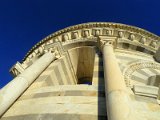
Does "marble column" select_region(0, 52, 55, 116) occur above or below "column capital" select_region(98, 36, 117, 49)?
below

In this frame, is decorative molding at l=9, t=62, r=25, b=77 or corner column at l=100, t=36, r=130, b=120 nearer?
corner column at l=100, t=36, r=130, b=120

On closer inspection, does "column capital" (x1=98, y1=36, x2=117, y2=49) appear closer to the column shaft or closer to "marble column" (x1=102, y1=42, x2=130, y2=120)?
"marble column" (x1=102, y1=42, x2=130, y2=120)

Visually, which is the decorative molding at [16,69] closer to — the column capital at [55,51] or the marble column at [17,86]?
the column capital at [55,51]

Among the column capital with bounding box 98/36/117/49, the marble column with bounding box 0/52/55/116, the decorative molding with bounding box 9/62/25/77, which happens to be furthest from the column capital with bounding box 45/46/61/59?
the column capital with bounding box 98/36/117/49

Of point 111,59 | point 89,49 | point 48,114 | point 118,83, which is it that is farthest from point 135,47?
point 48,114

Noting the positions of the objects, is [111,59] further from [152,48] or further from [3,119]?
[152,48]

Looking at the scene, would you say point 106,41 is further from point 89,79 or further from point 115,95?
point 115,95

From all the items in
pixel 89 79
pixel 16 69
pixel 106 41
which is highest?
pixel 106 41

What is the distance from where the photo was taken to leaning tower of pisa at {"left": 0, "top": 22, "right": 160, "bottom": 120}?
18.2 ft

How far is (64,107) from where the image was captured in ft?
19.6

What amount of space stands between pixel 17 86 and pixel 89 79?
7.24 metres

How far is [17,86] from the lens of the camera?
23.1 ft

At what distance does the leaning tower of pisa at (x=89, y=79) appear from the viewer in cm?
555

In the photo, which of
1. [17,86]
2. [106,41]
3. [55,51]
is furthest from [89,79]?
[17,86]
